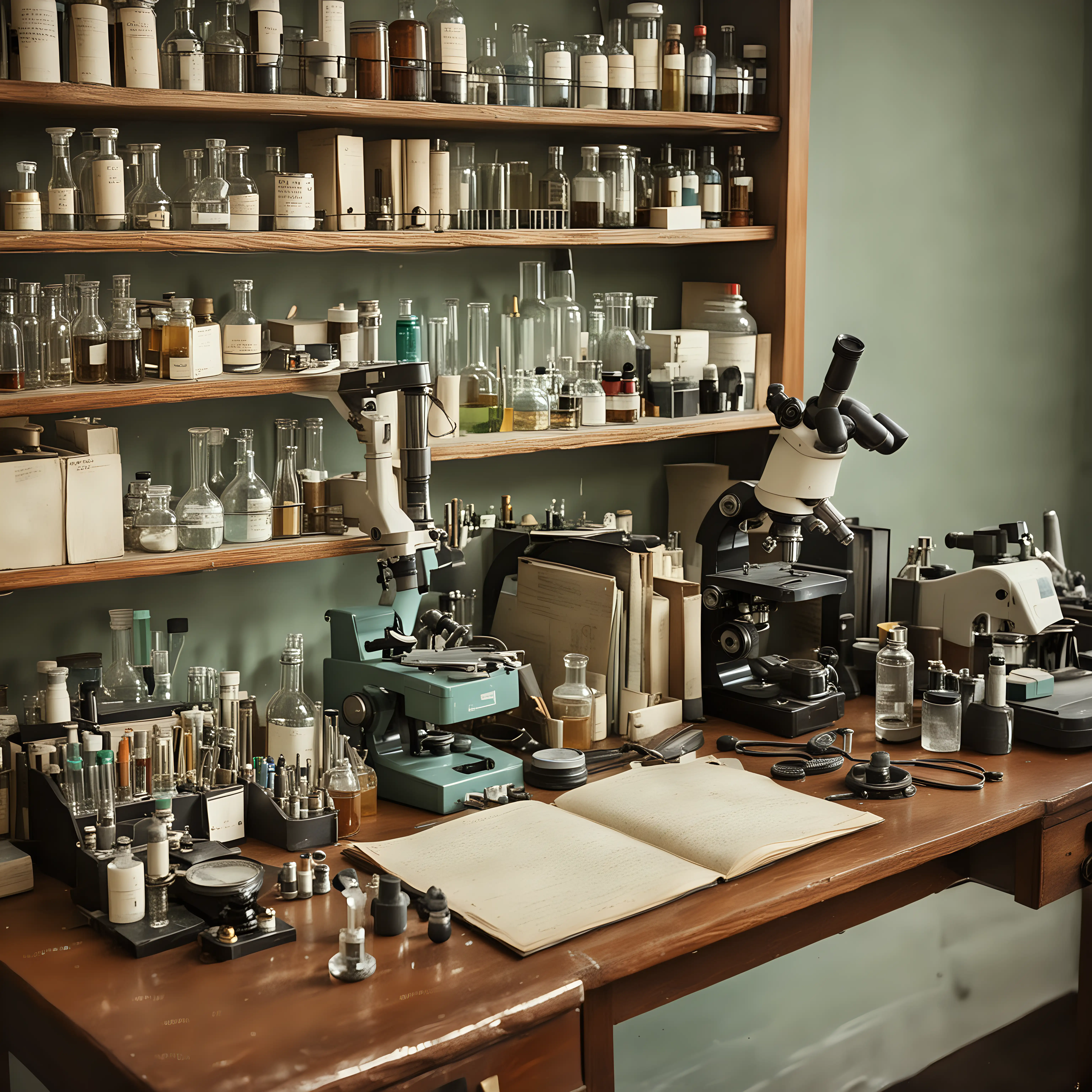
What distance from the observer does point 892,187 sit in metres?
3.53

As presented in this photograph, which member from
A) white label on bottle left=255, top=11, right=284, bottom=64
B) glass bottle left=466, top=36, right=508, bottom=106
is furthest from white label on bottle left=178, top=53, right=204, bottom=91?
glass bottle left=466, top=36, right=508, bottom=106

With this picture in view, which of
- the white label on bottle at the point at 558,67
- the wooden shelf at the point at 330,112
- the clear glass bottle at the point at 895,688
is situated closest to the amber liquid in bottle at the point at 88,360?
the wooden shelf at the point at 330,112

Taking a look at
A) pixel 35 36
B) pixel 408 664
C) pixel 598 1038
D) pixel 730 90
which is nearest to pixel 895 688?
pixel 408 664

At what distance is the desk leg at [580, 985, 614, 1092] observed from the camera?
176 cm

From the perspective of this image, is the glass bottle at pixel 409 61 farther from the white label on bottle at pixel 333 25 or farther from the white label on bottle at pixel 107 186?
the white label on bottle at pixel 107 186

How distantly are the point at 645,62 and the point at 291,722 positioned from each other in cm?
156

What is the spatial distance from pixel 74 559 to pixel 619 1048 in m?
1.84

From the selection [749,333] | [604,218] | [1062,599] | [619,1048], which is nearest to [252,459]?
[604,218]

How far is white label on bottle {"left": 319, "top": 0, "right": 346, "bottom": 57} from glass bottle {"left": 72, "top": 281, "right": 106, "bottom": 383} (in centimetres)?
60

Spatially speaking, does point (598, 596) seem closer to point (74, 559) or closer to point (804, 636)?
point (804, 636)

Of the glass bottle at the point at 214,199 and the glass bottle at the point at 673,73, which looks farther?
the glass bottle at the point at 673,73

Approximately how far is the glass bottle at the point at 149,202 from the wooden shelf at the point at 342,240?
0.15 ft

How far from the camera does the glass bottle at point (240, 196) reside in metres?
2.27

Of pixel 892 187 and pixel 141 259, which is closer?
pixel 141 259
